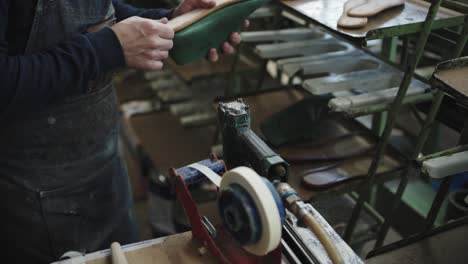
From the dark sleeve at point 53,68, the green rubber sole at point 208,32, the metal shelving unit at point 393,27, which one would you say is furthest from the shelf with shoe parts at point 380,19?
the dark sleeve at point 53,68

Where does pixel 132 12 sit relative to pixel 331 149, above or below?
above

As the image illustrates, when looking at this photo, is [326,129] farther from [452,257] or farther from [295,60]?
[452,257]

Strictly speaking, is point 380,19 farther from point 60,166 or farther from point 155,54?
point 60,166

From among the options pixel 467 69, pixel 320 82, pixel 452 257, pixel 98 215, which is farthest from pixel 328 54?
pixel 98 215

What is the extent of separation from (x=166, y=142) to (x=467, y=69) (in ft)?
5.46

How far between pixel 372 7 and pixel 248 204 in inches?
32.2

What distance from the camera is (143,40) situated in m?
1.02

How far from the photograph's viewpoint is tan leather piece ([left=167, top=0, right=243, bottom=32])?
1.15 metres

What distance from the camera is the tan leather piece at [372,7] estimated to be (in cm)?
121

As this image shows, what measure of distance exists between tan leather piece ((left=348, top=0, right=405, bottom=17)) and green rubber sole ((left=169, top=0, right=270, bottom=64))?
0.26 m

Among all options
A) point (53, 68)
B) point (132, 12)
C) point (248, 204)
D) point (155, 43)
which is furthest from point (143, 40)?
point (248, 204)

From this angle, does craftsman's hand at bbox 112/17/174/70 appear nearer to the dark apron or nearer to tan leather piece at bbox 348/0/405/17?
the dark apron

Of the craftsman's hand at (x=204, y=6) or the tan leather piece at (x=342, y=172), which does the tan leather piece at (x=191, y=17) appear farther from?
the tan leather piece at (x=342, y=172)

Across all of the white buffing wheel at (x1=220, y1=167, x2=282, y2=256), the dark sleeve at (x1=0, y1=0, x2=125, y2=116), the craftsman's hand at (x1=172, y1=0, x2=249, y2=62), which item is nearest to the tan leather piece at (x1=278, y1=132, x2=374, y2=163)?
the craftsman's hand at (x1=172, y1=0, x2=249, y2=62)
